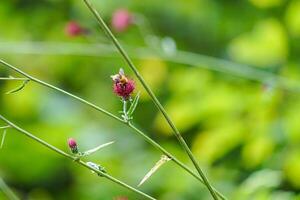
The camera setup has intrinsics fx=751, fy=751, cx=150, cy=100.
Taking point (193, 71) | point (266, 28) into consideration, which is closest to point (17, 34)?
point (193, 71)

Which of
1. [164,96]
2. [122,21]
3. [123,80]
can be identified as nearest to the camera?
[123,80]

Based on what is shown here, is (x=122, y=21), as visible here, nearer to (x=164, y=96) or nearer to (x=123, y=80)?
(x=164, y=96)

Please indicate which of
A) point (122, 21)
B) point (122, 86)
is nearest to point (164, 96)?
point (122, 21)

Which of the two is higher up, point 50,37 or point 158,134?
point 50,37

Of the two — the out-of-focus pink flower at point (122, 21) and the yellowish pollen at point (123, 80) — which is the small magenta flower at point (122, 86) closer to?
the yellowish pollen at point (123, 80)

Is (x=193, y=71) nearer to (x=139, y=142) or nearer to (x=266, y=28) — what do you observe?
(x=266, y=28)

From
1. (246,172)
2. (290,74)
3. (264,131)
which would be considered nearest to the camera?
(264,131)

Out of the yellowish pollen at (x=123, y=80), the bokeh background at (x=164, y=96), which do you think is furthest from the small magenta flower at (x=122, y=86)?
the bokeh background at (x=164, y=96)

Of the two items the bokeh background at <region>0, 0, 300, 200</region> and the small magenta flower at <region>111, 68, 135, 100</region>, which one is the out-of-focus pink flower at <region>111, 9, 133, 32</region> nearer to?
the bokeh background at <region>0, 0, 300, 200</region>
